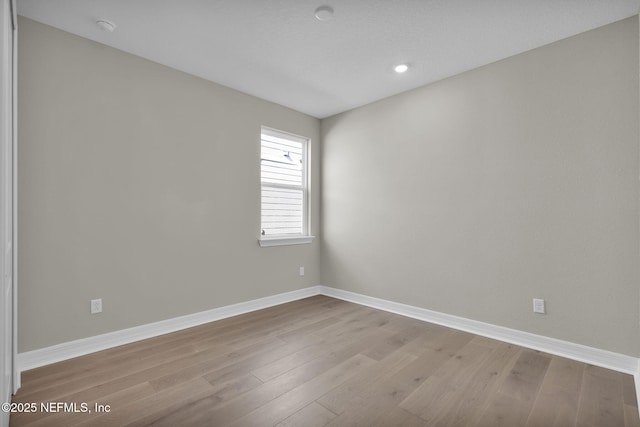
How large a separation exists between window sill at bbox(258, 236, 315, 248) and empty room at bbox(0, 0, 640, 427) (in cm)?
23

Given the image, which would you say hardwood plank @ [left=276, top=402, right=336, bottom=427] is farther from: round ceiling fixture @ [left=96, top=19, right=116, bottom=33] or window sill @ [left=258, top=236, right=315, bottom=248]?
round ceiling fixture @ [left=96, top=19, right=116, bottom=33]

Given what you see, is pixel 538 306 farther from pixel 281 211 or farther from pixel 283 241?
pixel 281 211

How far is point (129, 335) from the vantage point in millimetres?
2738

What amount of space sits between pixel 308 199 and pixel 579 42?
3.17m

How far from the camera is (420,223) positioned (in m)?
3.43

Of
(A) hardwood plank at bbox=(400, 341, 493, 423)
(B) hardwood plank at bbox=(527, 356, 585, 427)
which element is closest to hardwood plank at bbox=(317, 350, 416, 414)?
(A) hardwood plank at bbox=(400, 341, 493, 423)

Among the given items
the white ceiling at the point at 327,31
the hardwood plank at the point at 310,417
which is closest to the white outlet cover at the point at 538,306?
the hardwood plank at the point at 310,417

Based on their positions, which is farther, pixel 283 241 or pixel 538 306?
pixel 283 241

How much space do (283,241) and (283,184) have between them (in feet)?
2.48

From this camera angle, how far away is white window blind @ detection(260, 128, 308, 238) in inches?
155

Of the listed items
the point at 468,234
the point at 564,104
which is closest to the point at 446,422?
the point at 468,234

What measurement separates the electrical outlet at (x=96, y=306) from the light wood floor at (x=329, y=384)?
13.3 inches

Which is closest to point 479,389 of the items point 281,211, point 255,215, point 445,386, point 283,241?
point 445,386

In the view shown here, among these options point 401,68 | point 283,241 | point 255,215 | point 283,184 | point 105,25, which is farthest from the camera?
point 283,184
